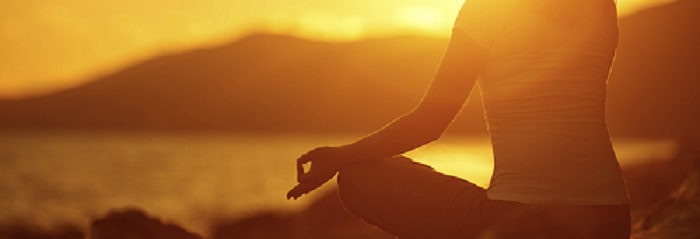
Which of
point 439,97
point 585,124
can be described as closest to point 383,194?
point 439,97

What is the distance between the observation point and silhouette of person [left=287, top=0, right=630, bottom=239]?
10.6ft

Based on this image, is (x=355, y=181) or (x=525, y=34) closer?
(x=525, y=34)

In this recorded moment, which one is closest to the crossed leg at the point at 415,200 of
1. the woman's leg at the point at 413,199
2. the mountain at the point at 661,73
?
the woman's leg at the point at 413,199

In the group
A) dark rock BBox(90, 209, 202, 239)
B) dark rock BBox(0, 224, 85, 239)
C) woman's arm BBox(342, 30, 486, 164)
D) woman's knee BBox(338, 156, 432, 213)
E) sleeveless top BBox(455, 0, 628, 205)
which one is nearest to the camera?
sleeveless top BBox(455, 0, 628, 205)

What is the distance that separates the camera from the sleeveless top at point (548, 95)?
126 inches

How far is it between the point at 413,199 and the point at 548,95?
731 millimetres

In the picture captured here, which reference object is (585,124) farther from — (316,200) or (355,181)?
(316,200)

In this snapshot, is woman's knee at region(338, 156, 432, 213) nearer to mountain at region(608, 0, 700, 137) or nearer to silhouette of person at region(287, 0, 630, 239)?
silhouette of person at region(287, 0, 630, 239)

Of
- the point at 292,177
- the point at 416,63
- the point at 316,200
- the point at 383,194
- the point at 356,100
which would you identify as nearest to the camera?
the point at 383,194

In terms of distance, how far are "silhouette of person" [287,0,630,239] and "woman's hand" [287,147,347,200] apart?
43 cm

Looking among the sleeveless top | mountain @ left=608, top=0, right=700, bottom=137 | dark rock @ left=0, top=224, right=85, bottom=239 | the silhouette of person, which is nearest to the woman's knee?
the silhouette of person

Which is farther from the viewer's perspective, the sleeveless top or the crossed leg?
the crossed leg

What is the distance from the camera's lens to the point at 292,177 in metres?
51.9

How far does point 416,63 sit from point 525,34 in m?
156
